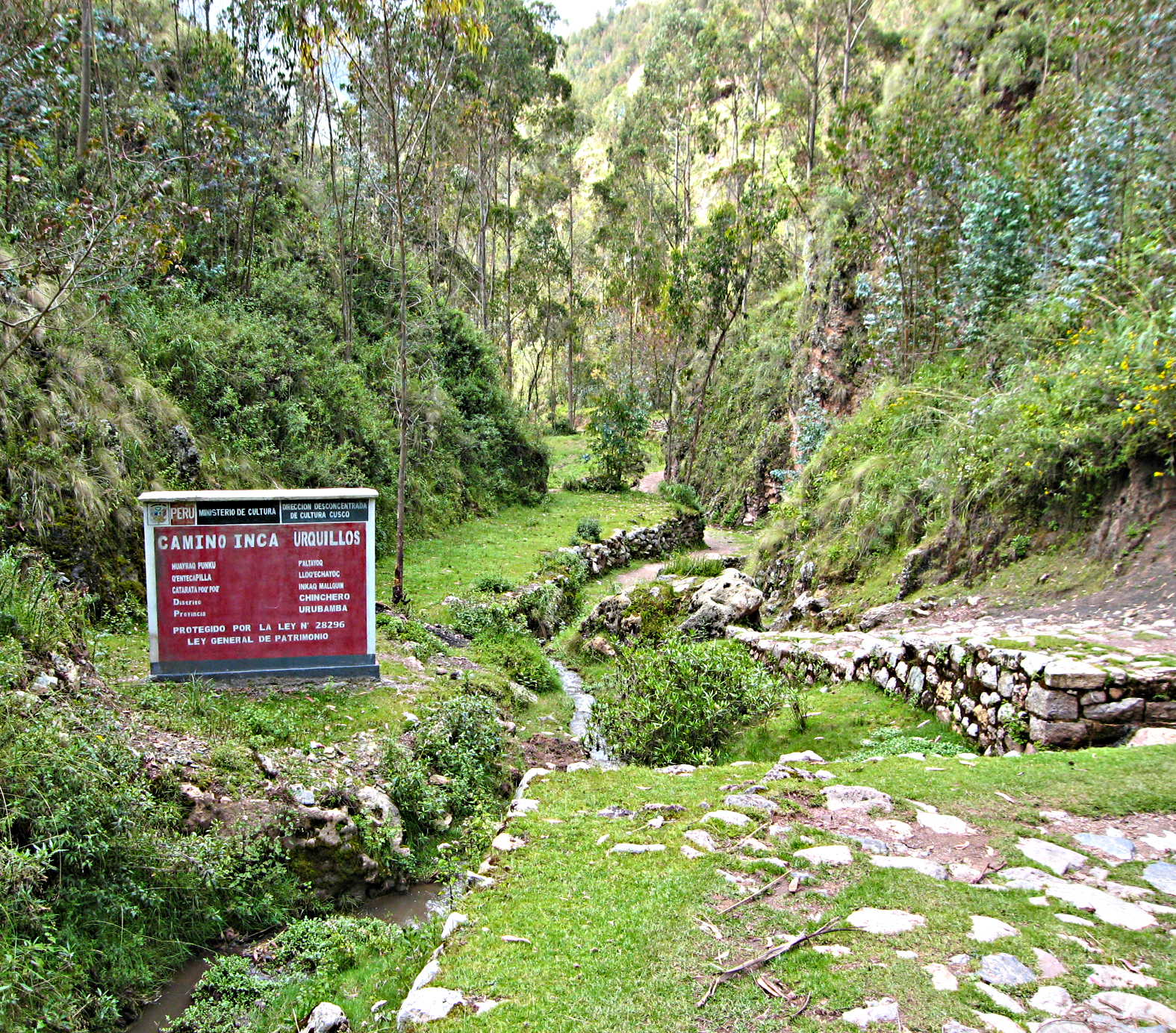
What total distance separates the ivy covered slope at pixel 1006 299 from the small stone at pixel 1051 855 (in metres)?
4.78

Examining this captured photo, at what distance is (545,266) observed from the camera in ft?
128

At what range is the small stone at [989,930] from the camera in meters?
3.14

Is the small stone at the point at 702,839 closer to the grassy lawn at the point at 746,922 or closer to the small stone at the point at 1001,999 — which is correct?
the grassy lawn at the point at 746,922

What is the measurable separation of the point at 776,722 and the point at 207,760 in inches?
199

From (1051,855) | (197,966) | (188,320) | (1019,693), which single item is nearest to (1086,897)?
(1051,855)

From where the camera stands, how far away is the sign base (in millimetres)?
7652

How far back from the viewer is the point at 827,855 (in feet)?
13.2

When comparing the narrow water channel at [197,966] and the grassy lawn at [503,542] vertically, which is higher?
the grassy lawn at [503,542]

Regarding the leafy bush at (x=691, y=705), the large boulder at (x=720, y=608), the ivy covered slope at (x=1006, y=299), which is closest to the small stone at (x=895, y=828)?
the leafy bush at (x=691, y=705)

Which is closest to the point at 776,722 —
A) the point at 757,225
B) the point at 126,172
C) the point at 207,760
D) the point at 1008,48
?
the point at 207,760

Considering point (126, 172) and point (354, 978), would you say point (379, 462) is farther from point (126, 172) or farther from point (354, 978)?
point (354, 978)

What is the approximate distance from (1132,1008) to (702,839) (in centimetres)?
216

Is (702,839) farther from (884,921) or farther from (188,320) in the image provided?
(188,320)

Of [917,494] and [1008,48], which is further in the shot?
[1008,48]
